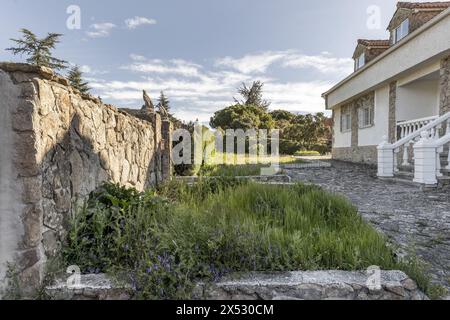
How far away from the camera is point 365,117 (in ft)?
41.2

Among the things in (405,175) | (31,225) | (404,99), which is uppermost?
(404,99)

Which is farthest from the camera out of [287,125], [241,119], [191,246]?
[287,125]

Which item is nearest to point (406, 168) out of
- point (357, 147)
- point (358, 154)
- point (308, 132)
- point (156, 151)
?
point (358, 154)

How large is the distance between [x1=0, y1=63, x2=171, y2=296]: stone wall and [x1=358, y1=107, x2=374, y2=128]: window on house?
11889 millimetres

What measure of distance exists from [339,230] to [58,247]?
8.56ft

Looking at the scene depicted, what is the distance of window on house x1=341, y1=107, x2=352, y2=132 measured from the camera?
14234mm

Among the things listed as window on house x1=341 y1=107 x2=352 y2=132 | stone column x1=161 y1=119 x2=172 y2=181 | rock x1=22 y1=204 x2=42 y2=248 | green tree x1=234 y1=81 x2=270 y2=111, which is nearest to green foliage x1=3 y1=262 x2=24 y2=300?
rock x1=22 y1=204 x2=42 y2=248

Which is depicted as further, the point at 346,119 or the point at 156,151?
the point at 346,119

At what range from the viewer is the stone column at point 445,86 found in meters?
7.48

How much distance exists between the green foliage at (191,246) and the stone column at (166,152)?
322 cm

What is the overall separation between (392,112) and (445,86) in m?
2.40

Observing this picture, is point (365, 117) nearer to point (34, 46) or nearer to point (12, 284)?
point (12, 284)

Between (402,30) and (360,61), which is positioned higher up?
(402,30)

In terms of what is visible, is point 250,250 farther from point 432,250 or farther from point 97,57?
point 97,57
